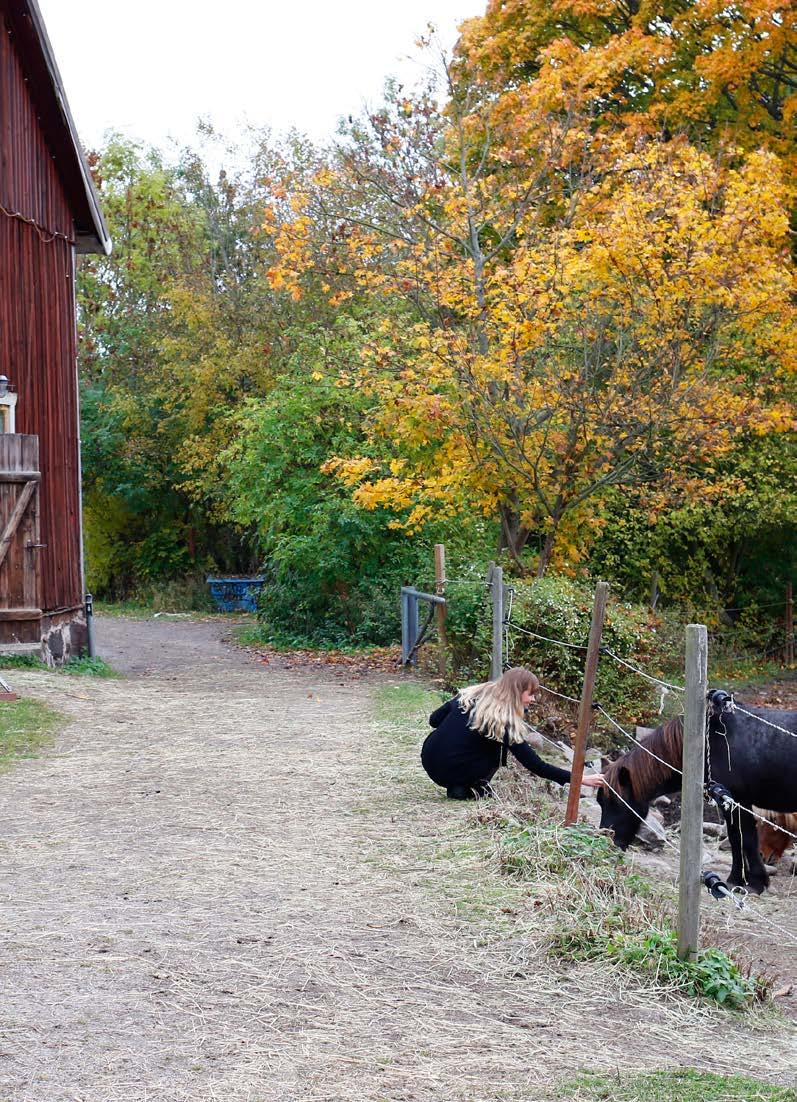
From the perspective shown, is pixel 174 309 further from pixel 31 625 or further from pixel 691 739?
pixel 691 739

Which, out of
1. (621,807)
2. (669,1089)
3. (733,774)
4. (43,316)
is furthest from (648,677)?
(43,316)

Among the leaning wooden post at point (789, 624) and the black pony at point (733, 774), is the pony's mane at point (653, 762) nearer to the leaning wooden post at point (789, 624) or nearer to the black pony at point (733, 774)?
the black pony at point (733, 774)

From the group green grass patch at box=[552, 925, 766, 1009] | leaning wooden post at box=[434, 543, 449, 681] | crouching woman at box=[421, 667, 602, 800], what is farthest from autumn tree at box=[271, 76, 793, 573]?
green grass patch at box=[552, 925, 766, 1009]

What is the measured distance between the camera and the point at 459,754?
28.1ft

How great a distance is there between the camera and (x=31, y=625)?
14.1 metres

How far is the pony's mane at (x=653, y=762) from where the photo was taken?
330 inches

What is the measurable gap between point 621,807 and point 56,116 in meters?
11.4

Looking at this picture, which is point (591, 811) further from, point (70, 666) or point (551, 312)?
point (70, 666)

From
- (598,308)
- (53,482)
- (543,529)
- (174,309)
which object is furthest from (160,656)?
(174,309)

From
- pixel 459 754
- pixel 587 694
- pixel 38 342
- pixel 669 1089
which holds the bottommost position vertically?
pixel 669 1089

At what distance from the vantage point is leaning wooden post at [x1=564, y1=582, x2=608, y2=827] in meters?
7.33

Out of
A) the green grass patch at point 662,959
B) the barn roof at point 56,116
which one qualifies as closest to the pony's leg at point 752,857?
the green grass patch at point 662,959

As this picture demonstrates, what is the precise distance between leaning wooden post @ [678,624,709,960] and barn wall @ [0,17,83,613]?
1106cm

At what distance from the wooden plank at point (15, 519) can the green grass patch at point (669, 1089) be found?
417 inches
